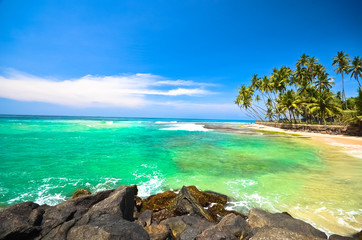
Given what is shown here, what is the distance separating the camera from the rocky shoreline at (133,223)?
129 inches

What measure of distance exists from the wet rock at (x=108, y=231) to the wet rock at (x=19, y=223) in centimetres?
88

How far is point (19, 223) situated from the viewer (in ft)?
11.5

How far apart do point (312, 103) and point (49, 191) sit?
160 feet

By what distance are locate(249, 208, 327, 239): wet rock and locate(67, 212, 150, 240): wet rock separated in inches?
135

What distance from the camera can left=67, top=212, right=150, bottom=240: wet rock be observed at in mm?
3123

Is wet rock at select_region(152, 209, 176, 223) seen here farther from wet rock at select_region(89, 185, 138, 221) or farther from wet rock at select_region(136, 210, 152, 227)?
wet rock at select_region(89, 185, 138, 221)

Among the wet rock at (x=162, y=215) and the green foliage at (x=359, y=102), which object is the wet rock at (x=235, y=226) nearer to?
the wet rock at (x=162, y=215)

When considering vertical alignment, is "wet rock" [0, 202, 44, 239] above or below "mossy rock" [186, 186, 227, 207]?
above

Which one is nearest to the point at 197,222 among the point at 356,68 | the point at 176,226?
the point at 176,226

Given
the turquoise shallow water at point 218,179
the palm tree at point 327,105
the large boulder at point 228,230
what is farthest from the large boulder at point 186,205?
the palm tree at point 327,105

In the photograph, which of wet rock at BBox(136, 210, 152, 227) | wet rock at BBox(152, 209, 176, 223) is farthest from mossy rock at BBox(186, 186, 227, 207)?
wet rock at BBox(136, 210, 152, 227)

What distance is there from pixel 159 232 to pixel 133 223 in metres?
Result: 0.78

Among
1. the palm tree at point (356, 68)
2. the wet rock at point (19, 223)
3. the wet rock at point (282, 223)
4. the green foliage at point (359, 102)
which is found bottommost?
the wet rock at point (282, 223)

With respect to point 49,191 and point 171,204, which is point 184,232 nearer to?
point 171,204
